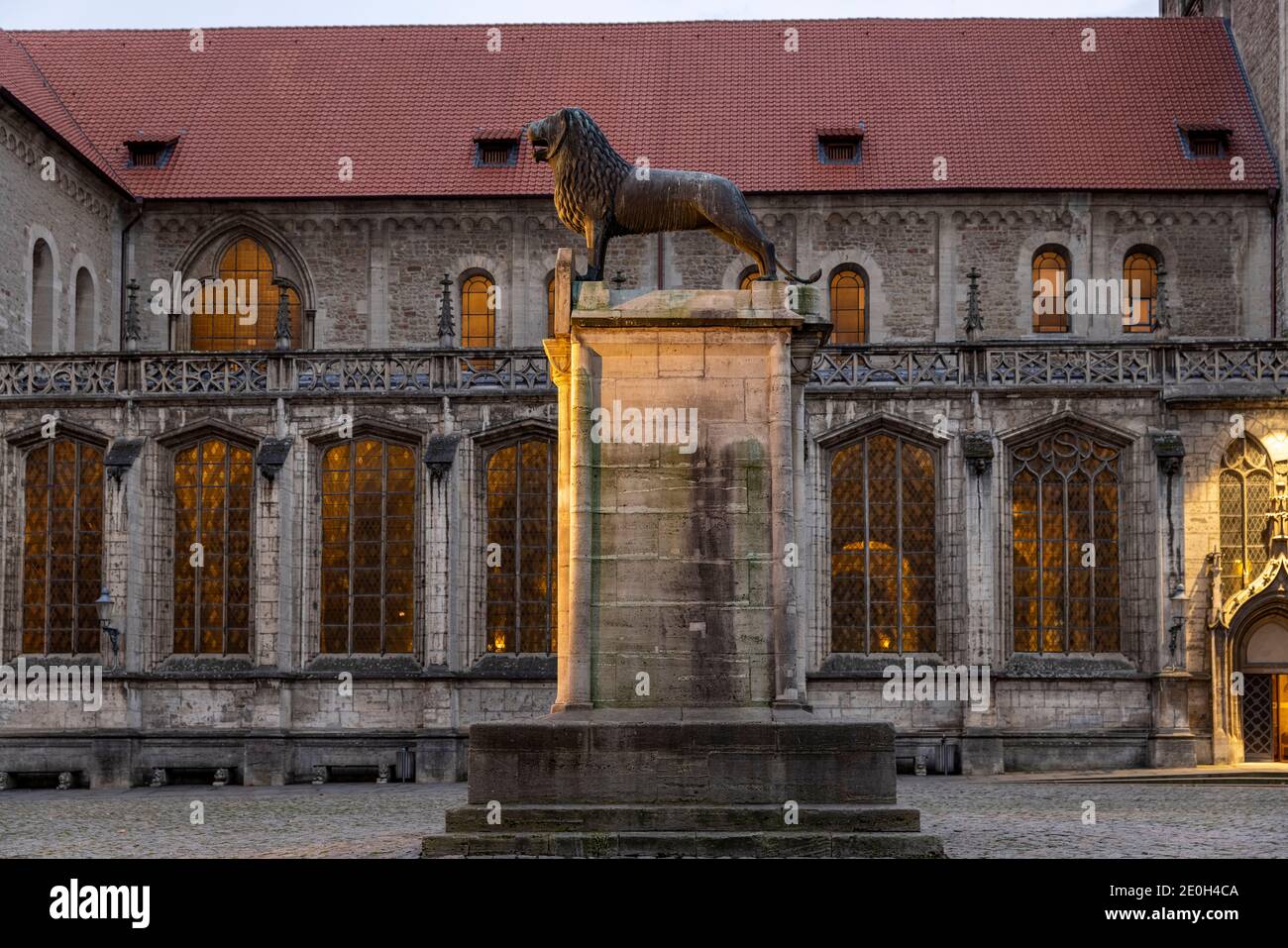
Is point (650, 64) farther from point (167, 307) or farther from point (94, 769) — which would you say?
point (94, 769)

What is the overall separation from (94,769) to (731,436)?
21.3 metres

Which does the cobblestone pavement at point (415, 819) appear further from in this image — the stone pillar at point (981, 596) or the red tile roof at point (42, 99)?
the red tile roof at point (42, 99)

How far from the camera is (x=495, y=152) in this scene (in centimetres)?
4109

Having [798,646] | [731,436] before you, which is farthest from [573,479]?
[798,646]

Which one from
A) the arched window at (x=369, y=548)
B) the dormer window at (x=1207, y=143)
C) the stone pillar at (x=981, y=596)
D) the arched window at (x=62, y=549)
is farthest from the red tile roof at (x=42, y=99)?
the dormer window at (x=1207, y=143)

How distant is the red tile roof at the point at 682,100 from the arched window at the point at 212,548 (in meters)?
8.11

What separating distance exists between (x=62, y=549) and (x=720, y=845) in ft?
75.2

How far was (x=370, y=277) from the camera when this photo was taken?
40188mm

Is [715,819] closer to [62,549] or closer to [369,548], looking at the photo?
[369,548]

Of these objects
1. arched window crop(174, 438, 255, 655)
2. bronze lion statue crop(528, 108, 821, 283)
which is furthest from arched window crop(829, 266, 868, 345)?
bronze lion statue crop(528, 108, 821, 283)

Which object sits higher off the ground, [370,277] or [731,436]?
[370,277]

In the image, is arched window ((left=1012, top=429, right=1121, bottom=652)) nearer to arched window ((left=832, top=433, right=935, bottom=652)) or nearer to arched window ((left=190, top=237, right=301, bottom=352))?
arched window ((left=832, top=433, right=935, bottom=652))

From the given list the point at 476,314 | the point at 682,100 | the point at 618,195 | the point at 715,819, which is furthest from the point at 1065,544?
the point at 715,819

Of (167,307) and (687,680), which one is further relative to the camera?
(167,307)
